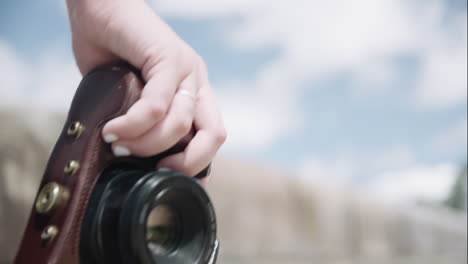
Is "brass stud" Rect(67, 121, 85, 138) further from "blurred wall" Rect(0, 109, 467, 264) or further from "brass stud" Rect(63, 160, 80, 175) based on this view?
"blurred wall" Rect(0, 109, 467, 264)

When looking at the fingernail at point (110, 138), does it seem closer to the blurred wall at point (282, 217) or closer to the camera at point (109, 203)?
the camera at point (109, 203)

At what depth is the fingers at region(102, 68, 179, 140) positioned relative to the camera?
42cm

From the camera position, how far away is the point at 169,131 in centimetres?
43

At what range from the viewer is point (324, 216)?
1434mm

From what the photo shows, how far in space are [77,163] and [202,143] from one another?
9cm

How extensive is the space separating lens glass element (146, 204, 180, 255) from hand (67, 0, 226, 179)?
1.4 inches

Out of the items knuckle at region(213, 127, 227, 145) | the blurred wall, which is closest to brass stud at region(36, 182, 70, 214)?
knuckle at region(213, 127, 227, 145)

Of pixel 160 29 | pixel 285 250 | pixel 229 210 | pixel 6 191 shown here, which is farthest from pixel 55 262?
pixel 285 250

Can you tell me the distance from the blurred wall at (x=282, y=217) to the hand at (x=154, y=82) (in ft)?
1.62

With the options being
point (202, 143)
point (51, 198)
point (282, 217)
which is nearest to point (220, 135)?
point (202, 143)

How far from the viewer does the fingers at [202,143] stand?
46 cm

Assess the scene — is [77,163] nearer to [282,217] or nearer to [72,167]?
[72,167]

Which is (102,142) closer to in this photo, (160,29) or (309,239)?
(160,29)

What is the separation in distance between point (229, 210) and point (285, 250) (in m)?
0.19
